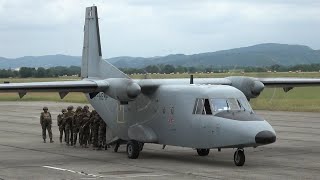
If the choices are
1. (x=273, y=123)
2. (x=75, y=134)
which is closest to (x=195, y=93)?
(x=75, y=134)

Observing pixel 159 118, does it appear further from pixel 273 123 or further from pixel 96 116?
pixel 273 123

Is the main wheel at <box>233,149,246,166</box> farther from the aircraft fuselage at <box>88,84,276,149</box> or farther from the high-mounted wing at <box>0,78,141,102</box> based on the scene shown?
the high-mounted wing at <box>0,78,141,102</box>

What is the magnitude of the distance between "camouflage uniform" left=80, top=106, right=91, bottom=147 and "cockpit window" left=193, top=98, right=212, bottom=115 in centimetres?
704

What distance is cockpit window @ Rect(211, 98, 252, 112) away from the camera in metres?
18.7

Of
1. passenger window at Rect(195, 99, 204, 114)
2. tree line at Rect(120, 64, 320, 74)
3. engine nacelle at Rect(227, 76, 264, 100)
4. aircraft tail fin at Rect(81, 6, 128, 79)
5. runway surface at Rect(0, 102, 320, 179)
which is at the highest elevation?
aircraft tail fin at Rect(81, 6, 128, 79)

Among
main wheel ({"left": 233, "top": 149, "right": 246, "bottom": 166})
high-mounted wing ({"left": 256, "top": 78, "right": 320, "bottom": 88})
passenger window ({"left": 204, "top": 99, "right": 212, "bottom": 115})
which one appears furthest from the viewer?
high-mounted wing ({"left": 256, "top": 78, "right": 320, "bottom": 88})

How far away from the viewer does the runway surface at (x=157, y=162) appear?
16688 mm

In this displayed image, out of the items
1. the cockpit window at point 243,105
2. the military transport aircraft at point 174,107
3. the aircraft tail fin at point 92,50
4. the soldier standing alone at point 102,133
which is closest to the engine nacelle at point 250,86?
the military transport aircraft at point 174,107

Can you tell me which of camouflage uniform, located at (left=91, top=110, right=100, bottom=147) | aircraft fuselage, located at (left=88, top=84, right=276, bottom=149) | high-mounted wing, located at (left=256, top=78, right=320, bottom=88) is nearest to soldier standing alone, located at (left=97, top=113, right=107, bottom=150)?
camouflage uniform, located at (left=91, top=110, right=100, bottom=147)

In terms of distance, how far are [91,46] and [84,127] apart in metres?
3.65

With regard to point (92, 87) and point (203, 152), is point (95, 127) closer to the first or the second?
point (92, 87)

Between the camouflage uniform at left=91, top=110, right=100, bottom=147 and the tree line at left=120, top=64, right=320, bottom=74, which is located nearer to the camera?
the tree line at left=120, top=64, right=320, bottom=74

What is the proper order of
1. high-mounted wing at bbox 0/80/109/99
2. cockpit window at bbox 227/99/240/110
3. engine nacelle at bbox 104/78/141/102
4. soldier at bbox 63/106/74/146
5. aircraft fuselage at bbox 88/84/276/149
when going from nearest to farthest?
1. aircraft fuselage at bbox 88/84/276/149
2. cockpit window at bbox 227/99/240/110
3. engine nacelle at bbox 104/78/141/102
4. high-mounted wing at bbox 0/80/109/99
5. soldier at bbox 63/106/74/146

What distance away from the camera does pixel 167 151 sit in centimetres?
2375
